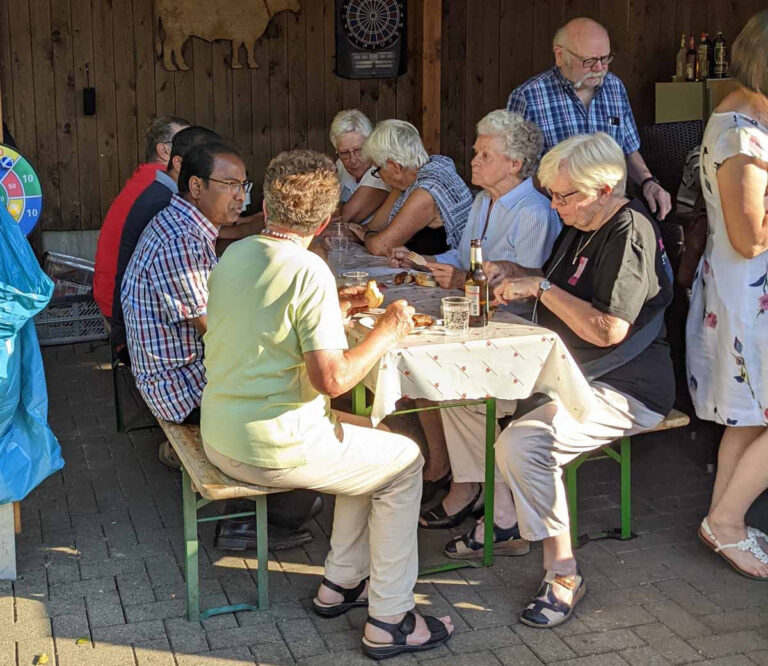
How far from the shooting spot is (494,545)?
3729 mm

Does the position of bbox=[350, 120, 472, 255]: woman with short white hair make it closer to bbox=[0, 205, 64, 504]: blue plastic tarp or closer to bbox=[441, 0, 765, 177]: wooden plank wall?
bbox=[0, 205, 64, 504]: blue plastic tarp

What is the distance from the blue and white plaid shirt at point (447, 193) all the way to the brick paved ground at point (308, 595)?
1.23 metres

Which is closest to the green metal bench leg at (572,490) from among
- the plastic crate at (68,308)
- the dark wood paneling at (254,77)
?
the plastic crate at (68,308)

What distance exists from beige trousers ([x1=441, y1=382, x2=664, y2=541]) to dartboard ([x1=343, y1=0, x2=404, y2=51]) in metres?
4.58

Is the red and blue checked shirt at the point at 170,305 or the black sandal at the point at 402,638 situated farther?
the red and blue checked shirt at the point at 170,305

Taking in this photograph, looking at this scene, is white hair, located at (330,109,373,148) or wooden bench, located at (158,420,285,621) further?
white hair, located at (330,109,373,148)

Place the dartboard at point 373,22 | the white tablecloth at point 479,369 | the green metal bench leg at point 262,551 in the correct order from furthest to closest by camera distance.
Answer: the dartboard at point 373,22 < the green metal bench leg at point 262,551 < the white tablecloth at point 479,369

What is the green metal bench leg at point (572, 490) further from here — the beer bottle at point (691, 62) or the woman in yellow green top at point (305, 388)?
the beer bottle at point (691, 62)

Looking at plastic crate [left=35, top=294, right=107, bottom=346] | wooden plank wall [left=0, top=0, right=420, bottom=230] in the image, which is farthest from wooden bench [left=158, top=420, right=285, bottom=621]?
wooden plank wall [left=0, top=0, right=420, bottom=230]

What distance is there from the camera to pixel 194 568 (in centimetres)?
325

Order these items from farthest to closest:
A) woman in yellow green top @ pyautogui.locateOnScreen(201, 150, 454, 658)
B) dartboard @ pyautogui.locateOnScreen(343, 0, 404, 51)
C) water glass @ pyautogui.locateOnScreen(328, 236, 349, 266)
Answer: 1. dartboard @ pyautogui.locateOnScreen(343, 0, 404, 51)
2. water glass @ pyautogui.locateOnScreen(328, 236, 349, 266)
3. woman in yellow green top @ pyautogui.locateOnScreen(201, 150, 454, 658)

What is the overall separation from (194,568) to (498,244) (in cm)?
171

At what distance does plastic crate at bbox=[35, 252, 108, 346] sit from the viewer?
260 inches

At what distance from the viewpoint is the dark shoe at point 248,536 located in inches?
147
